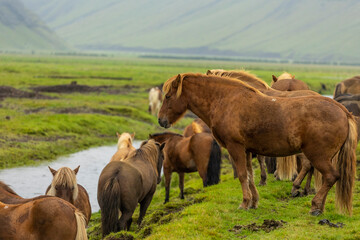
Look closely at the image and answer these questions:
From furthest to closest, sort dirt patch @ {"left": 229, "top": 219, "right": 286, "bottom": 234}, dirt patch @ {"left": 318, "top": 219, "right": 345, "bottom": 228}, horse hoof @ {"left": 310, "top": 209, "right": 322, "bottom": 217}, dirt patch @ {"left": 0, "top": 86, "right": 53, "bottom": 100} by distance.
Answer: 1. dirt patch @ {"left": 0, "top": 86, "right": 53, "bottom": 100}
2. horse hoof @ {"left": 310, "top": 209, "right": 322, "bottom": 217}
3. dirt patch @ {"left": 229, "top": 219, "right": 286, "bottom": 234}
4. dirt patch @ {"left": 318, "top": 219, "right": 345, "bottom": 228}

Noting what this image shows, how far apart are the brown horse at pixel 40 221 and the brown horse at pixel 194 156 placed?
7752 millimetres

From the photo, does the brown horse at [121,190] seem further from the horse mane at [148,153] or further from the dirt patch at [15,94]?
the dirt patch at [15,94]

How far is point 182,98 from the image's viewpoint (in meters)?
10.3

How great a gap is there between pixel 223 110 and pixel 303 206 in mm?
2941

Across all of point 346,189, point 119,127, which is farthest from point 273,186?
point 119,127

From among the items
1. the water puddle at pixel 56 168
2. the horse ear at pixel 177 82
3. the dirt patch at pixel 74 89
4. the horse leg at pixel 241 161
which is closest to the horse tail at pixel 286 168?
the horse leg at pixel 241 161

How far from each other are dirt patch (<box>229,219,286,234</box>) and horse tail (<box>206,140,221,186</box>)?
228 inches

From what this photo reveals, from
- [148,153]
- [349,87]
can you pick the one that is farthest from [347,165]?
[349,87]

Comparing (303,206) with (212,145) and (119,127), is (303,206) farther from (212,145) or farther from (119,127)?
(119,127)

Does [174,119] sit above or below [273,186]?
above

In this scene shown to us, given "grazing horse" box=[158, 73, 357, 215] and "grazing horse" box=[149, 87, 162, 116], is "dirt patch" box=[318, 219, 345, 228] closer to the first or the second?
"grazing horse" box=[158, 73, 357, 215]

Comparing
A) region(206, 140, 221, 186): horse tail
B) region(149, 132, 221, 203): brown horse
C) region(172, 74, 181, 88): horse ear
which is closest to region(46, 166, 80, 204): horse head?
region(172, 74, 181, 88): horse ear

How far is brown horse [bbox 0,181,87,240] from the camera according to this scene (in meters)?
6.77

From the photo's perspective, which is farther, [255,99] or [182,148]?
[182,148]
